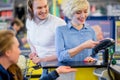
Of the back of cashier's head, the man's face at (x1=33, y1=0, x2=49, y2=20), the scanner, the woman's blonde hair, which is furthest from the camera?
the man's face at (x1=33, y1=0, x2=49, y2=20)

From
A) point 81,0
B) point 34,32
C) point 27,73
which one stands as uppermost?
point 81,0

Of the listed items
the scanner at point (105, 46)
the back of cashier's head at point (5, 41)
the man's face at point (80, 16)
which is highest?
the man's face at point (80, 16)

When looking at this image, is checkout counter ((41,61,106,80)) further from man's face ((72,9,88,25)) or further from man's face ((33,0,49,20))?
man's face ((33,0,49,20))

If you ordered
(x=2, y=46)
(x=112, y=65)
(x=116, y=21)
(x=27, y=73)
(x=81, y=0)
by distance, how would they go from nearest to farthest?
1. (x=2, y=46)
2. (x=112, y=65)
3. (x=81, y=0)
4. (x=27, y=73)
5. (x=116, y=21)

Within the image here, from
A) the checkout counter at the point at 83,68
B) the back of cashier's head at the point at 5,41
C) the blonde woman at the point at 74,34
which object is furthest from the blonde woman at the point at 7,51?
the blonde woman at the point at 74,34

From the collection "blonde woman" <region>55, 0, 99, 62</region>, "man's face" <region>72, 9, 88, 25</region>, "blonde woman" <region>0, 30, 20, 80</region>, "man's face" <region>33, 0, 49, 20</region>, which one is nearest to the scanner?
"blonde woman" <region>55, 0, 99, 62</region>

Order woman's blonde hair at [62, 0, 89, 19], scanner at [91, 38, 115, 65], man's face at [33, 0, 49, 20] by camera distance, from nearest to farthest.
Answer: scanner at [91, 38, 115, 65]
woman's blonde hair at [62, 0, 89, 19]
man's face at [33, 0, 49, 20]

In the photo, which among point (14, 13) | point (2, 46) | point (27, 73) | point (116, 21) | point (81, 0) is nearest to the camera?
point (2, 46)

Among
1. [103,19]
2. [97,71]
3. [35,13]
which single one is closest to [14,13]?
[103,19]

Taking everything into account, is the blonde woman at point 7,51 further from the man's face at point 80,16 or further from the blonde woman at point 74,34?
the man's face at point 80,16

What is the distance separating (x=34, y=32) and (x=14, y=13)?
11164 mm

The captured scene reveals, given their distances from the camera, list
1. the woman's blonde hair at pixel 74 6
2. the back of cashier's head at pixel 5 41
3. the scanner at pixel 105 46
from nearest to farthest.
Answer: the back of cashier's head at pixel 5 41 → the scanner at pixel 105 46 → the woman's blonde hair at pixel 74 6

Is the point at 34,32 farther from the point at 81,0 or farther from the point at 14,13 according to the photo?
the point at 14,13

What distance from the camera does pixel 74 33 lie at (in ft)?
9.41
